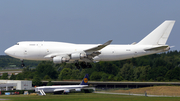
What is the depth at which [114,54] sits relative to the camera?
5828 cm

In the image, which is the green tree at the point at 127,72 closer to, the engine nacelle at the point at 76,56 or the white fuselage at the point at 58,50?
the white fuselage at the point at 58,50

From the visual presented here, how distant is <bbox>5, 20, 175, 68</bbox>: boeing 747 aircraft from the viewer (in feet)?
187

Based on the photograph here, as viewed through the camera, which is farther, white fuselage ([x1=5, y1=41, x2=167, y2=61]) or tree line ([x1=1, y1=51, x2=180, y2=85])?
tree line ([x1=1, y1=51, x2=180, y2=85])

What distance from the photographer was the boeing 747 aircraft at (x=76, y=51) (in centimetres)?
5712

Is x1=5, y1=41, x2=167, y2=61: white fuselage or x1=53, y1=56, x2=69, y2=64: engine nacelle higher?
x1=5, y1=41, x2=167, y2=61: white fuselage

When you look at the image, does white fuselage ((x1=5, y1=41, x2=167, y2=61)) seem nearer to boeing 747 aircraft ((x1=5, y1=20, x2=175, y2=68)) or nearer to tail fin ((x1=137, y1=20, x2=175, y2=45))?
boeing 747 aircraft ((x1=5, y1=20, x2=175, y2=68))

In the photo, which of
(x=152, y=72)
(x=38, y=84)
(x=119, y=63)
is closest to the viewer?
(x=38, y=84)

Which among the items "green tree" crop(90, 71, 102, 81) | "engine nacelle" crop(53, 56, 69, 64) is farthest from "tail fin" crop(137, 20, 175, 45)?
"green tree" crop(90, 71, 102, 81)

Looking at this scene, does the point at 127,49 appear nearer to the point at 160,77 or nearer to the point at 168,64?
the point at 160,77

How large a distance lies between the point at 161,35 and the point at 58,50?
19.5 m

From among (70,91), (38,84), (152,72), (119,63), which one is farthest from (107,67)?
(70,91)

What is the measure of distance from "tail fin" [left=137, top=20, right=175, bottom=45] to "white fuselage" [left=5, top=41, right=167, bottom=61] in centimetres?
286

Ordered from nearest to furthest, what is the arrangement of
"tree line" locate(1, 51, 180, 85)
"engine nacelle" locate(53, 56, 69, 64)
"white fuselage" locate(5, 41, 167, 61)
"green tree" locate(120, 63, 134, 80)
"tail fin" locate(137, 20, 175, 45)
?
1. "engine nacelle" locate(53, 56, 69, 64)
2. "white fuselage" locate(5, 41, 167, 61)
3. "tail fin" locate(137, 20, 175, 45)
4. "tree line" locate(1, 51, 180, 85)
5. "green tree" locate(120, 63, 134, 80)

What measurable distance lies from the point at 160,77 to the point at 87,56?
229ft
